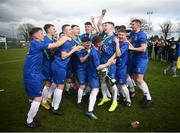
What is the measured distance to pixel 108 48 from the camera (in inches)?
276

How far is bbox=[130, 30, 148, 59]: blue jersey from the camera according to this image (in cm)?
717

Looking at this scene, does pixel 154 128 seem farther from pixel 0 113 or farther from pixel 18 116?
pixel 0 113

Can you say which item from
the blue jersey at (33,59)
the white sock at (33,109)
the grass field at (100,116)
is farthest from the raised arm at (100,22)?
the white sock at (33,109)

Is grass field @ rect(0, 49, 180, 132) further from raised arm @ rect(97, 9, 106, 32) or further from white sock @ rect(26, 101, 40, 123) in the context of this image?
raised arm @ rect(97, 9, 106, 32)

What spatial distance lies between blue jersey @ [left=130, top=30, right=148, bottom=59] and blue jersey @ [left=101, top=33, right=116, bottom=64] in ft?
2.81

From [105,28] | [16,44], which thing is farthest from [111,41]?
[16,44]

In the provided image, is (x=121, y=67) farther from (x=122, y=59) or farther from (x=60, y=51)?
(x=60, y=51)

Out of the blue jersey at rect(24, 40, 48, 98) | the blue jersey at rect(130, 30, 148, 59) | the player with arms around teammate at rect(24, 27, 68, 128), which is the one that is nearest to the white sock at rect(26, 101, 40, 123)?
the player with arms around teammate at rect(24, 27, 68, 128)

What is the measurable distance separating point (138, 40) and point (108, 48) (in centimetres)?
109

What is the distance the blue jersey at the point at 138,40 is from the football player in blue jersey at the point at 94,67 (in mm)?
1208

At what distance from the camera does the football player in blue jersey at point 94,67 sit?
626cm

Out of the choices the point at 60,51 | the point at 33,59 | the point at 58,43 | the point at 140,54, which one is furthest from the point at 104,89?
the point at 33,59

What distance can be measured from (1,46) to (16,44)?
824 cm

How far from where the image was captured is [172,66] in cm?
1329
